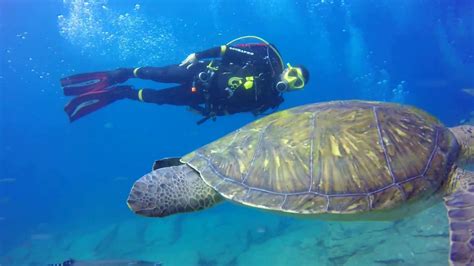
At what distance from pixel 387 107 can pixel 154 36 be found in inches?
1557

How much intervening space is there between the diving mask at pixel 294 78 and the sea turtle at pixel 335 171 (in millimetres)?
2214

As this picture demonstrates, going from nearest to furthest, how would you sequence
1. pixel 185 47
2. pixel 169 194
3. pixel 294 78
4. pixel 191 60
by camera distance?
pixel 169 194 → pixel 294 78 → pixel 191 60 → pixel 185 47

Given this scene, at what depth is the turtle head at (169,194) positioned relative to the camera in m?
3.23

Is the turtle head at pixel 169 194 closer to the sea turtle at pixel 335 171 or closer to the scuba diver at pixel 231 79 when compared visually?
the sea turtle at pixel 335 171

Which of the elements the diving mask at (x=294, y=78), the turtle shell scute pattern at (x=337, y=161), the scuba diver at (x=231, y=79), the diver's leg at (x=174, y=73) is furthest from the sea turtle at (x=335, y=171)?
the diver's leg at (x=174, y=73)

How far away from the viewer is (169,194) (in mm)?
3314

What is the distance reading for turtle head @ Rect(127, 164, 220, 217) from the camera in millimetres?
3229

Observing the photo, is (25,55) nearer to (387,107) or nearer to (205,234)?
(205,234)

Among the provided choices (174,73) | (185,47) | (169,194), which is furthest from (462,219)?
(185,47)

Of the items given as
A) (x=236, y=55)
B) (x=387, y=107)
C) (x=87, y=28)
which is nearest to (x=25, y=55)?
(x=87, y=28)

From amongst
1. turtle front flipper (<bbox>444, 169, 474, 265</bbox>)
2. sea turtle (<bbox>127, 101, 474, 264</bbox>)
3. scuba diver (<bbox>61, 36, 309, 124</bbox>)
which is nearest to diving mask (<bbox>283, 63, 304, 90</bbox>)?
scuba diver (<bbox>61, 36, 309, 124</bbox>)

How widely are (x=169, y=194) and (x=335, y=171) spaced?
5.05 ft

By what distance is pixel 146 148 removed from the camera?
81188 mm

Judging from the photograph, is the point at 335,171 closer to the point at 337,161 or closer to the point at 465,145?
the point at 337,161
